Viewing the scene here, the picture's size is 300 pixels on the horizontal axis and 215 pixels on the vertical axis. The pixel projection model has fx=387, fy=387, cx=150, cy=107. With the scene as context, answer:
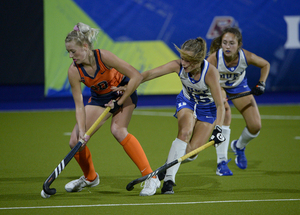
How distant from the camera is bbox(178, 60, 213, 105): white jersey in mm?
3031

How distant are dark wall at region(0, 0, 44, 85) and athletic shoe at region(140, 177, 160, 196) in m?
9.00

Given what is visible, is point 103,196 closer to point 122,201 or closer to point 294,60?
point 122,201

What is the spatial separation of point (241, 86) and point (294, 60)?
17.8 ft

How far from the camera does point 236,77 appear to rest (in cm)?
380

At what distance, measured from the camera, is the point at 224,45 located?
3.60 m

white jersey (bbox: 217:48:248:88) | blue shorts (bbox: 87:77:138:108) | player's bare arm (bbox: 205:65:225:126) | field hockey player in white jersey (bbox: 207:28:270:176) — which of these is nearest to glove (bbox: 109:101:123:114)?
blue shorts (bbox: 87:77:138:108)

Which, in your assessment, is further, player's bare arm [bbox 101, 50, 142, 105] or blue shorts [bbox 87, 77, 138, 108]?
blue shorts [bbox 87, 77, 138, 108]

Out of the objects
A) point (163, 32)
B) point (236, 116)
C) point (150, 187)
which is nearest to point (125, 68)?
point (150, 187)

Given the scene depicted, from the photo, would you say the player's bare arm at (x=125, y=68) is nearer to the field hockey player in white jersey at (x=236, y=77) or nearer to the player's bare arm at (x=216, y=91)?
the player's bare arm at (x=216, y=91)

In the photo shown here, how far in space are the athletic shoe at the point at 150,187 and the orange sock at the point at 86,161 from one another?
48cm

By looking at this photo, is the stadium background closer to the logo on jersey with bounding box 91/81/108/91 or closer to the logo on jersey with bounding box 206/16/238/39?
the logo on jersey with bounding box 206/16/238/39

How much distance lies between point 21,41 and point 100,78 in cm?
886

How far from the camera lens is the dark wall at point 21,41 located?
10883mm

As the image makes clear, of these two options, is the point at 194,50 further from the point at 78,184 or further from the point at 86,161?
the point at 78,184
